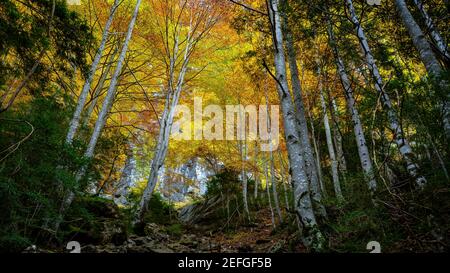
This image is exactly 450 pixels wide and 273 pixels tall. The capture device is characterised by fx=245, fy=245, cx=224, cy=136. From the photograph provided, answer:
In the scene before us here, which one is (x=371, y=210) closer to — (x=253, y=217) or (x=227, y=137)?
(x=253, y=217)

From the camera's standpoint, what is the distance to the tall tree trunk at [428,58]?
3.74 metres

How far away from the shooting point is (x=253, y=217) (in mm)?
11930

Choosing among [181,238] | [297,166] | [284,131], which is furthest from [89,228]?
[284,131]

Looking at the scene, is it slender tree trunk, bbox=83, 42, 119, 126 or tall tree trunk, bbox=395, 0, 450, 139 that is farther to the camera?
slender tree trunk, bbox=83, 42, 119, 126

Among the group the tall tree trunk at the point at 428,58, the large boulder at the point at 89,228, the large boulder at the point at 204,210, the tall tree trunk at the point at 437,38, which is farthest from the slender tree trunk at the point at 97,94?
the tall tree trunk at the point at 437,38

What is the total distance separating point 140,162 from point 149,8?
28.8 ft

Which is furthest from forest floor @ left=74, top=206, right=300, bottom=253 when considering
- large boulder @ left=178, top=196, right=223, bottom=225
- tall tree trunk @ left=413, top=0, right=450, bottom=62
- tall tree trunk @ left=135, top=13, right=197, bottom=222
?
tall tree trunk @ left=413, top=0, right=450, bottom=62

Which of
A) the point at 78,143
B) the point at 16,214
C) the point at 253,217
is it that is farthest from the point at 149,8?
the point at 253,217

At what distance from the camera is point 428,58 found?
15.1 ft

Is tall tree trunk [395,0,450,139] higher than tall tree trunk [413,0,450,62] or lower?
lower

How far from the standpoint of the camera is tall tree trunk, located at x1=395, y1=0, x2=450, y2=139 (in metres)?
3.74

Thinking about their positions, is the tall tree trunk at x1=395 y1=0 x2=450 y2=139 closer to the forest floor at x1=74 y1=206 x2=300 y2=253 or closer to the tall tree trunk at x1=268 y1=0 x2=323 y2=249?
the tall tree trunk at x1=268 y1=0 x2=323 y2=249

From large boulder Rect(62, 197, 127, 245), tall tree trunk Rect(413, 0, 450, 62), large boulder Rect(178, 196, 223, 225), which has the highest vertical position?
tall tree trunk Rect(413, 0, 450, 62)

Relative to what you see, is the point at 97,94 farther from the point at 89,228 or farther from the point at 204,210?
the point at 204,210
